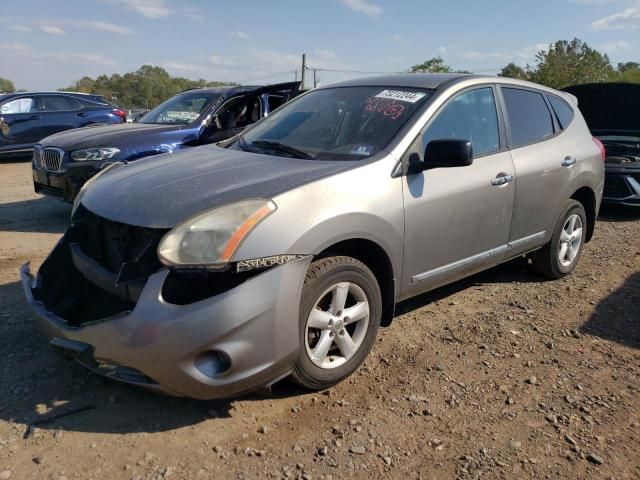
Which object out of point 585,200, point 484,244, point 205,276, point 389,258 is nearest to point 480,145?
point 484,244

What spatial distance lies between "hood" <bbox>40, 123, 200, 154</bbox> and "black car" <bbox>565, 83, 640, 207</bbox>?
5.68 meters

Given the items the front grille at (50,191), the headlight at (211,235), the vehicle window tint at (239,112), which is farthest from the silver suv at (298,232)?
the front grille at (50,191)

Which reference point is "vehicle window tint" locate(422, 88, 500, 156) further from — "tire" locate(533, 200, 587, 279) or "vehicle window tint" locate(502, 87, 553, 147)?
"tire" locate(533, 200, 587, 279)

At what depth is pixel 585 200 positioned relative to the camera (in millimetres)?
5125

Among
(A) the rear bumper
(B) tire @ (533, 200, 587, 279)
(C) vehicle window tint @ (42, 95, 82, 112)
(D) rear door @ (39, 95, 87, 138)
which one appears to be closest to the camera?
(B) tire @ (533, 200, 587, 279)

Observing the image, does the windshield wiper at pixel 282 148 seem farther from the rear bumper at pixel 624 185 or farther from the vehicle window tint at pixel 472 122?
the rear bumper at pixel 624 185

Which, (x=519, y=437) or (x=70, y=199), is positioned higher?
(x=70, y=199)

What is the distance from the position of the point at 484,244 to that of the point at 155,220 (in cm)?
232

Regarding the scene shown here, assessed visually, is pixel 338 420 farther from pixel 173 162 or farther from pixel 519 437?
pixel 173 162

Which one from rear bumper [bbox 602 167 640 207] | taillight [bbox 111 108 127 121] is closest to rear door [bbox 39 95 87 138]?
taillight [bbox 111 108 127 121]

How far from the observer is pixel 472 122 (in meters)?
3.84

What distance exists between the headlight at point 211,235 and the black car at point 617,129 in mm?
6493

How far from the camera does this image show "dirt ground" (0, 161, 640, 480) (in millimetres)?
2426

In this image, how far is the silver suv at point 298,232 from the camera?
2.47 meters
